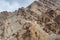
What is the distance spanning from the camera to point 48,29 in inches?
3204

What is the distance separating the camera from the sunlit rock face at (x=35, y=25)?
217 ft

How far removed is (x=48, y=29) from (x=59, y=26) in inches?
271

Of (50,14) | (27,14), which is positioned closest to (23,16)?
(27,14)

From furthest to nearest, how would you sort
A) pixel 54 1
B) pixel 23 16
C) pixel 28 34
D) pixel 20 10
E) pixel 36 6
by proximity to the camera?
1. pixel 54 1
2. pixel 36 6
3. pixel 20 10
4. pixel 23 16
5. pixel 28 34

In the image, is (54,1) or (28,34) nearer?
(28,34)

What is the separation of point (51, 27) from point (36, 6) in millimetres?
71411

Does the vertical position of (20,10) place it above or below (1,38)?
above

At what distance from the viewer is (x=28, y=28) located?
228 ft

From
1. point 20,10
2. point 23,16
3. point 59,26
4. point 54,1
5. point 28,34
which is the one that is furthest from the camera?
point 54,1

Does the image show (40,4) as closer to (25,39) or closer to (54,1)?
(54,1)

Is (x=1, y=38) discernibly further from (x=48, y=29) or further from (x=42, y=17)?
(x=48, y=29)

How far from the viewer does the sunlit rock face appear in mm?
66050

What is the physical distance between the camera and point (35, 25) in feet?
251

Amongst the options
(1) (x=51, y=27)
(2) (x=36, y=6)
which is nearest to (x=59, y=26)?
(1) (x=51, y=27)
